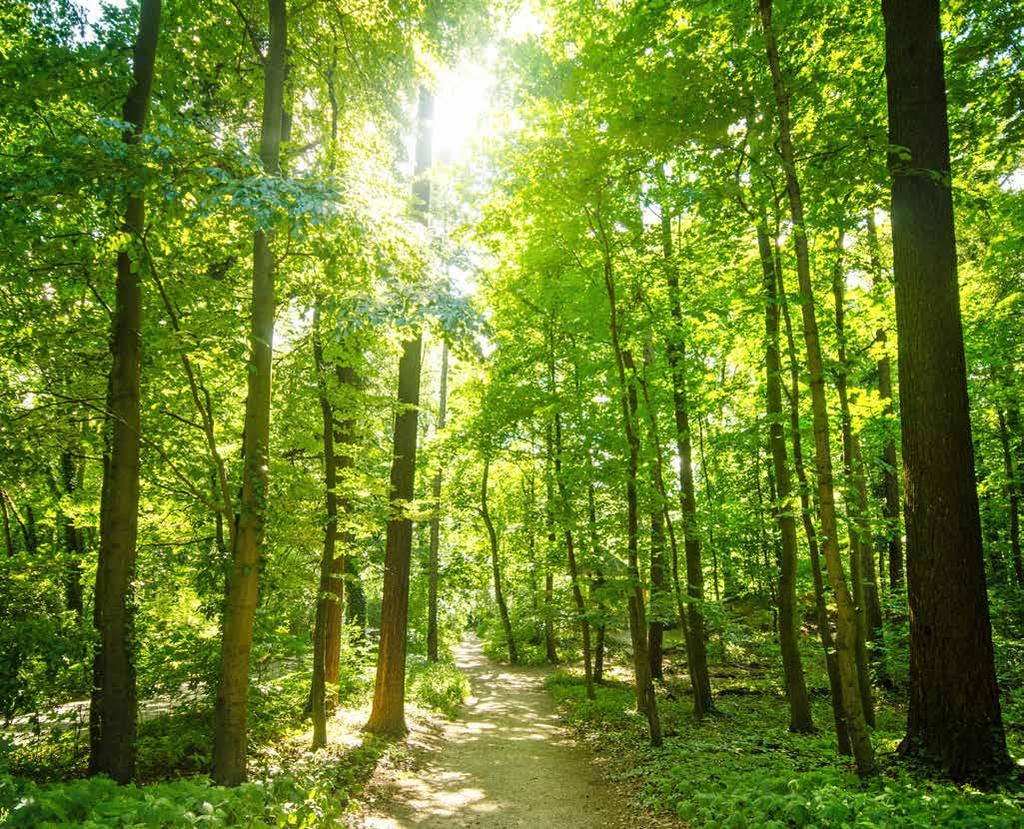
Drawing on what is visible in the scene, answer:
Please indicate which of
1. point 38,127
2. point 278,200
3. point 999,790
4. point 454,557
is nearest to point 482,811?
point 999,790

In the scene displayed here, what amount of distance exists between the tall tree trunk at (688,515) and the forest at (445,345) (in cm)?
10

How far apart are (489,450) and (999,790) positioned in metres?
11.1

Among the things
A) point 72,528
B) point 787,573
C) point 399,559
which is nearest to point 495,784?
point 399,559

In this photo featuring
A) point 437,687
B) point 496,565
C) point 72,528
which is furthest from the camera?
point 496,565

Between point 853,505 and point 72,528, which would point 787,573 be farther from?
point 72,528

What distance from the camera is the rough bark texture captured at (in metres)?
4.96

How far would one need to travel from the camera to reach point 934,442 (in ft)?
17.4

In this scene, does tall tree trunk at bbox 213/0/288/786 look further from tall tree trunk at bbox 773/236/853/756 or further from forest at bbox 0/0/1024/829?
tall tree trunk at bbox 773/236/853/756

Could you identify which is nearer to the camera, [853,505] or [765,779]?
[765,779]

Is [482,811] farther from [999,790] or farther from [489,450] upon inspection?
[489,450]

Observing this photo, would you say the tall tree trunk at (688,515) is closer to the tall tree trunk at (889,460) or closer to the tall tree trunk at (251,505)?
the tall tree trunk at (889,460)

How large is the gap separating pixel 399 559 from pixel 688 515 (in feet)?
19.9

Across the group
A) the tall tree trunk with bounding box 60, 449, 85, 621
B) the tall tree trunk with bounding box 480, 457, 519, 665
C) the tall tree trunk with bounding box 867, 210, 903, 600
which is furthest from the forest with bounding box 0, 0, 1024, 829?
the tall tree trunk with bounding box 480, 457, 519, 665

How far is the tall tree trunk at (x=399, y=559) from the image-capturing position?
9.25m
